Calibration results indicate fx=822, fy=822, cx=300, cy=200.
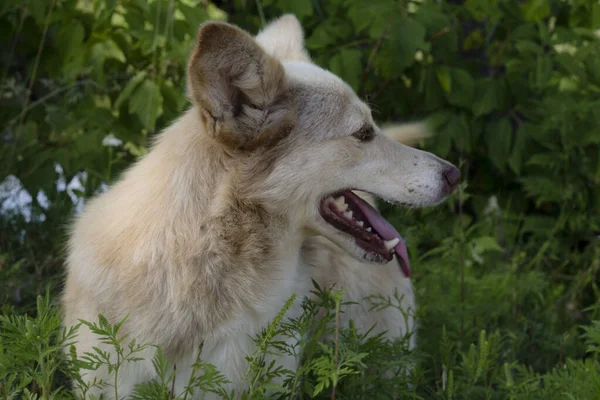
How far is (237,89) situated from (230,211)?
38 centimetres

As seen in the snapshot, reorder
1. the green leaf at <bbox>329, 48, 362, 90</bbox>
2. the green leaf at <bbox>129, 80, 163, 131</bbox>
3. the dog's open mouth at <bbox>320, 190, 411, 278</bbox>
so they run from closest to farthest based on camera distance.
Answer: the dog's open mouth at <bbox>320, 190, 411, 278</bbox> → the green leaf at <bbox>129, 80, 163, 131</bbox> → the green leaf at <bbox>329, 48, 362, 90</bbox>

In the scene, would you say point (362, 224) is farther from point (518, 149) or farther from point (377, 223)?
point (518, 149)

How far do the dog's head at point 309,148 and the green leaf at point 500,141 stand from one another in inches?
75.1

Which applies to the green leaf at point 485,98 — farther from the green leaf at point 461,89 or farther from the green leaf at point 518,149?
the green leaf at point 518,149

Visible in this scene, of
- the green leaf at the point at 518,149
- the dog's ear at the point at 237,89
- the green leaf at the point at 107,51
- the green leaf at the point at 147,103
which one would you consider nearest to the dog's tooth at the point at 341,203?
the dog's ear at the point at 237,89

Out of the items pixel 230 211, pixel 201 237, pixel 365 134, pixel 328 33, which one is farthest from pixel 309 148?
pixel 328 33

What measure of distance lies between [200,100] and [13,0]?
186cm

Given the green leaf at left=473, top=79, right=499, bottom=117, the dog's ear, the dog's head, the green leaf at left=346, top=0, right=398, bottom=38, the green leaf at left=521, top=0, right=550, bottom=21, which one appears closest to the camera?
the dog's ear

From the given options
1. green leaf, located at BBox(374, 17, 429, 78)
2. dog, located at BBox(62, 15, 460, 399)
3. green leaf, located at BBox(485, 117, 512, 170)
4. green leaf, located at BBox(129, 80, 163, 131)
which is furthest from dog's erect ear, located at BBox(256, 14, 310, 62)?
green leaf, located at BBox(485, 117, 512, 170)

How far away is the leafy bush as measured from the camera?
383cm

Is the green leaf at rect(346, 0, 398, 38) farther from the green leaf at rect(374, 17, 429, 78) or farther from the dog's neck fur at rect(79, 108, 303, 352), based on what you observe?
the dog's neck fur at rect(79, 108, 303, 352)

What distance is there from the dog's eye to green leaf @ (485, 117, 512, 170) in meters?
2.05

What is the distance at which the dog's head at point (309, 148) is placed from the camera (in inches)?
98.3

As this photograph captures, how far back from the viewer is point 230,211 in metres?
2.58
